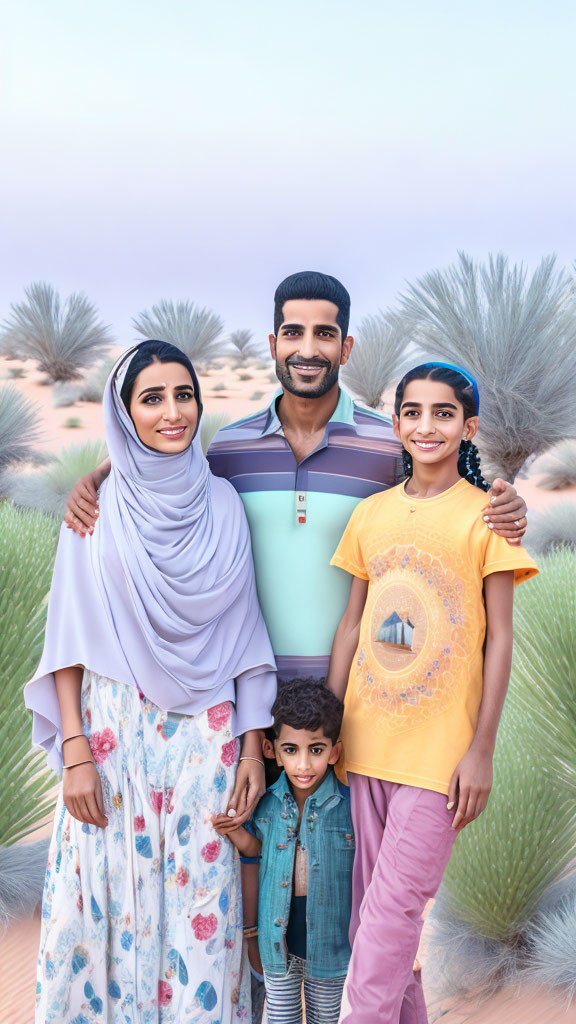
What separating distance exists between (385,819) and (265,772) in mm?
398

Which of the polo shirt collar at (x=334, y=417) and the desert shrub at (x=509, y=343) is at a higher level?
the desert shrub at (x=509, y=343)

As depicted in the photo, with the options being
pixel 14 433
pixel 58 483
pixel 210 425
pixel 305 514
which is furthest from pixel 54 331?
pixel 305 514

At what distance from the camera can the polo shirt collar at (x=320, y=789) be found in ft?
7.98

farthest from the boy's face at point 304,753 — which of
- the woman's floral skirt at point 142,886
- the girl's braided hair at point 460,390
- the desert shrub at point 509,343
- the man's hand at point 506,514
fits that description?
the desert shrub at point 509,343

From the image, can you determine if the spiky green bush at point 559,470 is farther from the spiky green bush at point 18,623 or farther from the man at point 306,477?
the man at point 306,477

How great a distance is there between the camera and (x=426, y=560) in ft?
7.61

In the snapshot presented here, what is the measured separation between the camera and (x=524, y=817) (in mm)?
3982

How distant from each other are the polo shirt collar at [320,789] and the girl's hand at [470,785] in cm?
35

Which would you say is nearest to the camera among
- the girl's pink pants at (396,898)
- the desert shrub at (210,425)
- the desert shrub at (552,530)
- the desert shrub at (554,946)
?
the girl's pink pants at (396,898)

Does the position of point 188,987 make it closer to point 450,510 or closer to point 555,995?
point 450,510

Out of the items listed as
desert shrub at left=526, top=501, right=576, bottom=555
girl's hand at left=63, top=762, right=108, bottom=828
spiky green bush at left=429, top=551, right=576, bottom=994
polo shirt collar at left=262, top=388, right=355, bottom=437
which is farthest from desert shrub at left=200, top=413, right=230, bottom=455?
girl's hand at left=63, top=762, right=108, bottom=828

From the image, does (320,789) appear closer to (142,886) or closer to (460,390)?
(142,886)

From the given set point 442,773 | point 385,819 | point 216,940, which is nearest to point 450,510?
point 442,773

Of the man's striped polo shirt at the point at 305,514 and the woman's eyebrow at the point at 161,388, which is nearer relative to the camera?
the woman's eyebrow at the point at 161,388
